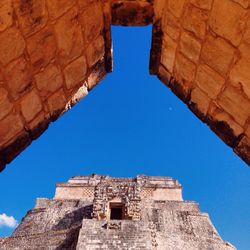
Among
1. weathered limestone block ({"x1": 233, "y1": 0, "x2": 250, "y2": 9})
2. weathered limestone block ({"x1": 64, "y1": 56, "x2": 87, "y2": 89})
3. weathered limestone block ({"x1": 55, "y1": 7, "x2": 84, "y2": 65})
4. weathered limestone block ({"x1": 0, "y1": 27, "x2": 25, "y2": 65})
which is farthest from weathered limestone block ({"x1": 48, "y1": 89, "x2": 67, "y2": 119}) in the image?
weathered limestone block ({"x1": 233, "y1": 0, "x2": 250, "y2": 9})

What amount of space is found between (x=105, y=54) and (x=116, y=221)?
10906 millimetres

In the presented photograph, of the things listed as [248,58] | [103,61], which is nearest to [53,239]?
[103,61]

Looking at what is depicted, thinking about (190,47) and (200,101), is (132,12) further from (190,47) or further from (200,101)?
(200,101)

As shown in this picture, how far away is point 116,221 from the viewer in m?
12.3

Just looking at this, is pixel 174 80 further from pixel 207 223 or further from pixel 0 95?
pixel 207 223

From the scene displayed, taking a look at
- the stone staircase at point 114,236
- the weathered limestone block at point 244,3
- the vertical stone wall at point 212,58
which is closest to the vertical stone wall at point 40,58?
the vertical stone wall at point 212,58

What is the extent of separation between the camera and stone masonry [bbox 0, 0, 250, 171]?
1.77 metres

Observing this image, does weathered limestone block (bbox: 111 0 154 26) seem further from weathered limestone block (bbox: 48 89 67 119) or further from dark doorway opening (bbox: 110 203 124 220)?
dark doorway opening (bbox: 110 203 124 220)

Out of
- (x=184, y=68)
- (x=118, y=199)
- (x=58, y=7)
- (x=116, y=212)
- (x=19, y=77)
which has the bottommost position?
(x=19, y=77)

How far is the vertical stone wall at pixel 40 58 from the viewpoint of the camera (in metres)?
1.75

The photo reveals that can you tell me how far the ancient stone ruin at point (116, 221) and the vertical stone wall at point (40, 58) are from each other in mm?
10051

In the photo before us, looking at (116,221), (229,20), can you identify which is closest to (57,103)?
(229,20)

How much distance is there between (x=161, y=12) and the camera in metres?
2.32

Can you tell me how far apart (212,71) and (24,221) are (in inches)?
782
